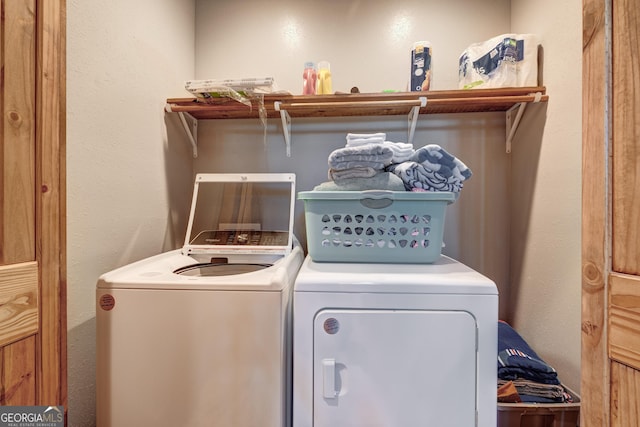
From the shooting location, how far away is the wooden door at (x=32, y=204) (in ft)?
2.00

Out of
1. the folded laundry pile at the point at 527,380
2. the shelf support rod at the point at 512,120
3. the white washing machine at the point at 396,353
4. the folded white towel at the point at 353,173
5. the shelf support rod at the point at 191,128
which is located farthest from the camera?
the shelf support rod at the point at 191,128

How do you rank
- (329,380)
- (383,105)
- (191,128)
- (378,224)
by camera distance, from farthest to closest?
(191,128)
(383,105)
(378,224)
(329,380)

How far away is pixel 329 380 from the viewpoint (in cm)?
87

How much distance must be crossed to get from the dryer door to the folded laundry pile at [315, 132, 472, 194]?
1.73 feet

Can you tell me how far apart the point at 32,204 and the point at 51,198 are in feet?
0.13

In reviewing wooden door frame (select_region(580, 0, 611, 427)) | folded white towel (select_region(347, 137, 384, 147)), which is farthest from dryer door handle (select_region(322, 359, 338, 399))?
folded white towel (select_region(347, 137, 384, 147))

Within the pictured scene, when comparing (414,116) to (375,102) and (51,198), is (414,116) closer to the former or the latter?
(375,102)

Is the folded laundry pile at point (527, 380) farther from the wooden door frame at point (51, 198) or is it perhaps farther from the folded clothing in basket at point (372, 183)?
the wooden door frame at point (51, 198)

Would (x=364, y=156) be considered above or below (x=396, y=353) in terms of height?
above

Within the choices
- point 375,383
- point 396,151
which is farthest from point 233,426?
point 396,151

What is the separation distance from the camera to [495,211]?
1.74m

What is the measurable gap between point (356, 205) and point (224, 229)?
0.88m

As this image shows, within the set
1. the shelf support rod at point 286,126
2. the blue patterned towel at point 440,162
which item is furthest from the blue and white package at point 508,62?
the shelf support rod at point 286,126

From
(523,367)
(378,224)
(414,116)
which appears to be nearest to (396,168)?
(378,224)
